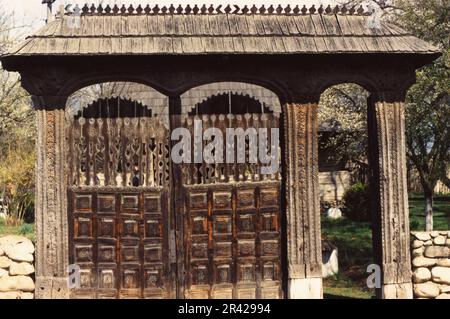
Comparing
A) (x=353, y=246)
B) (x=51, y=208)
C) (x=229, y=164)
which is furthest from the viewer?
(x=353, y=246)

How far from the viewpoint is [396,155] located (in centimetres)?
1035

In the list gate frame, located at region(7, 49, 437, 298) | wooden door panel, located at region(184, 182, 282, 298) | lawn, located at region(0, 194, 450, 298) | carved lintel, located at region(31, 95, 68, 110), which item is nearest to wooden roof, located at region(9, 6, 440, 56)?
gate frame, located at region(7, 49, 437, 298)

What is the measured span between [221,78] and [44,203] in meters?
3.15

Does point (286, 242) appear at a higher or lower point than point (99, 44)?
lower

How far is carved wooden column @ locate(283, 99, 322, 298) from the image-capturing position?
1014 centimetres

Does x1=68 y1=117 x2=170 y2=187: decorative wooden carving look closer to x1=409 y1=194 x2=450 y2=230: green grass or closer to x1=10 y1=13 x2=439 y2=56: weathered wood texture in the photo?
x1=10 y1=13 x2=439 y2=56: weathered wood texture

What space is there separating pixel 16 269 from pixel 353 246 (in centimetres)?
967

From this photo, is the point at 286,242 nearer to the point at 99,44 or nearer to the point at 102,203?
the point at 102,203

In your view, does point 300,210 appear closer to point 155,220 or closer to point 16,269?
point 155,220

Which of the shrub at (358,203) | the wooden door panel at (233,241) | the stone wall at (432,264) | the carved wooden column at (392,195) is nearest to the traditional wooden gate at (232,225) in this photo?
the wooden door panel at (233,241)

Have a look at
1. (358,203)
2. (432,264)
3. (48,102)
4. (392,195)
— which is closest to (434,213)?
(358,203)

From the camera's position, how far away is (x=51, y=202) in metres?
9.79
